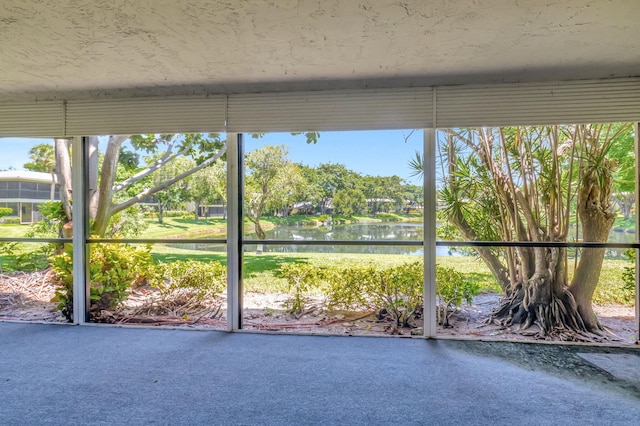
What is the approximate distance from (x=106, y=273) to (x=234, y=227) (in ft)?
5.33

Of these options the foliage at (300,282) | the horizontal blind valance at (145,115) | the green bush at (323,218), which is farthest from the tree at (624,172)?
the horizontal blind valance at (145,115)

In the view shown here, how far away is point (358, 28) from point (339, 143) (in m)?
1.58

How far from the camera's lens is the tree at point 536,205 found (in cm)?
300

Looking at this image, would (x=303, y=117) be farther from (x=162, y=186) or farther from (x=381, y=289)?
(x=162, y=186)

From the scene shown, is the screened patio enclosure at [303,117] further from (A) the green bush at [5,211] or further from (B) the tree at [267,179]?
(A) the green bush at [5,211]

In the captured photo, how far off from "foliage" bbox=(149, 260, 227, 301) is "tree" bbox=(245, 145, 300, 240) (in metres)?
0.83

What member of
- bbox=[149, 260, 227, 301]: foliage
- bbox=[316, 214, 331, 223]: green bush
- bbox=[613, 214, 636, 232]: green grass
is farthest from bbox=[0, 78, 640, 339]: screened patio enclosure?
bbox=[316, 214, 331, 223]: green bush

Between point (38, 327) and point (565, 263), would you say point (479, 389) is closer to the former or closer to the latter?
point (565, 263)

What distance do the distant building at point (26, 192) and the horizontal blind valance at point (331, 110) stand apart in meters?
2.62

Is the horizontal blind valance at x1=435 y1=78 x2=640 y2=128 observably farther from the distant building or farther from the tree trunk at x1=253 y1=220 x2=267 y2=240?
the distant building

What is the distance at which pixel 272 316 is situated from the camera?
3.46 meters

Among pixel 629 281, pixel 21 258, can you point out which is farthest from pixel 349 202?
pixel 21 258

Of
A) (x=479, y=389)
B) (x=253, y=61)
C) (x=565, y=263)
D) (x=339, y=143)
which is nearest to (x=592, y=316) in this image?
(x=565, y=263)

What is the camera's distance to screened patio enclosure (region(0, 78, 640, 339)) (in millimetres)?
2623
